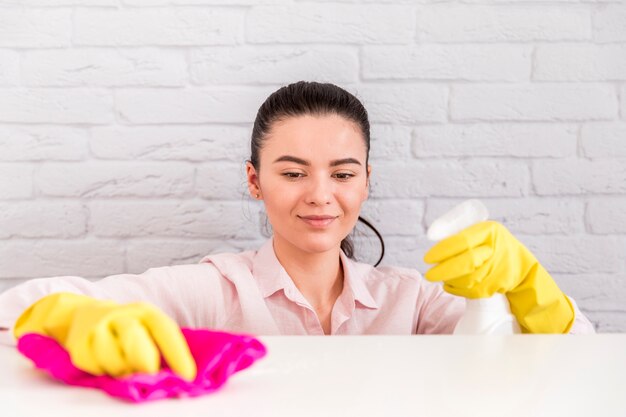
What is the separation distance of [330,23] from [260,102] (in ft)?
0.70

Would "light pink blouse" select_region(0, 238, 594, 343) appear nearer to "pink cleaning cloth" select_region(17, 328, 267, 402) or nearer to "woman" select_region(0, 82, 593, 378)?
"woman" select_region(0, 82, 593, 378)

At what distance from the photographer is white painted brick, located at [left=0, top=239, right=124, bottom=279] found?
1.52m

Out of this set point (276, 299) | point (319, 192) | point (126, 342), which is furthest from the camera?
point (276, 299)

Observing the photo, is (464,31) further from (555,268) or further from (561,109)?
(555,268)

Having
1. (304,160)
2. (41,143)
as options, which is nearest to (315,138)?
(304,160)

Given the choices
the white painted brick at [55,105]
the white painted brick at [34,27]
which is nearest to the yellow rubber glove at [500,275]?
the white painted brick at [55,105]

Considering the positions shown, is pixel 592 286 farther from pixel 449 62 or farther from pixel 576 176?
pixel 449 62

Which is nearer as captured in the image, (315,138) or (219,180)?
(315,138)

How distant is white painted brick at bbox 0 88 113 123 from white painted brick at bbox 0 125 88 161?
0.02 metres

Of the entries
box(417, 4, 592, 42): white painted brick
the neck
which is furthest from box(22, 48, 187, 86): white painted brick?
box(417, 4, 592, 42): white painted brick

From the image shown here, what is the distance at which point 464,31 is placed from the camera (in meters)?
1.51

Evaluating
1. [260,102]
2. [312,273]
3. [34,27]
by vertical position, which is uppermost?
[34,27]

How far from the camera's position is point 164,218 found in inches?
60.4

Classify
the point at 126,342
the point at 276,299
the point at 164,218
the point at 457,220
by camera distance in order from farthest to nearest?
the point at 164,218 → the point at 276,299 → the point at 457,220 → the point at 126,342
